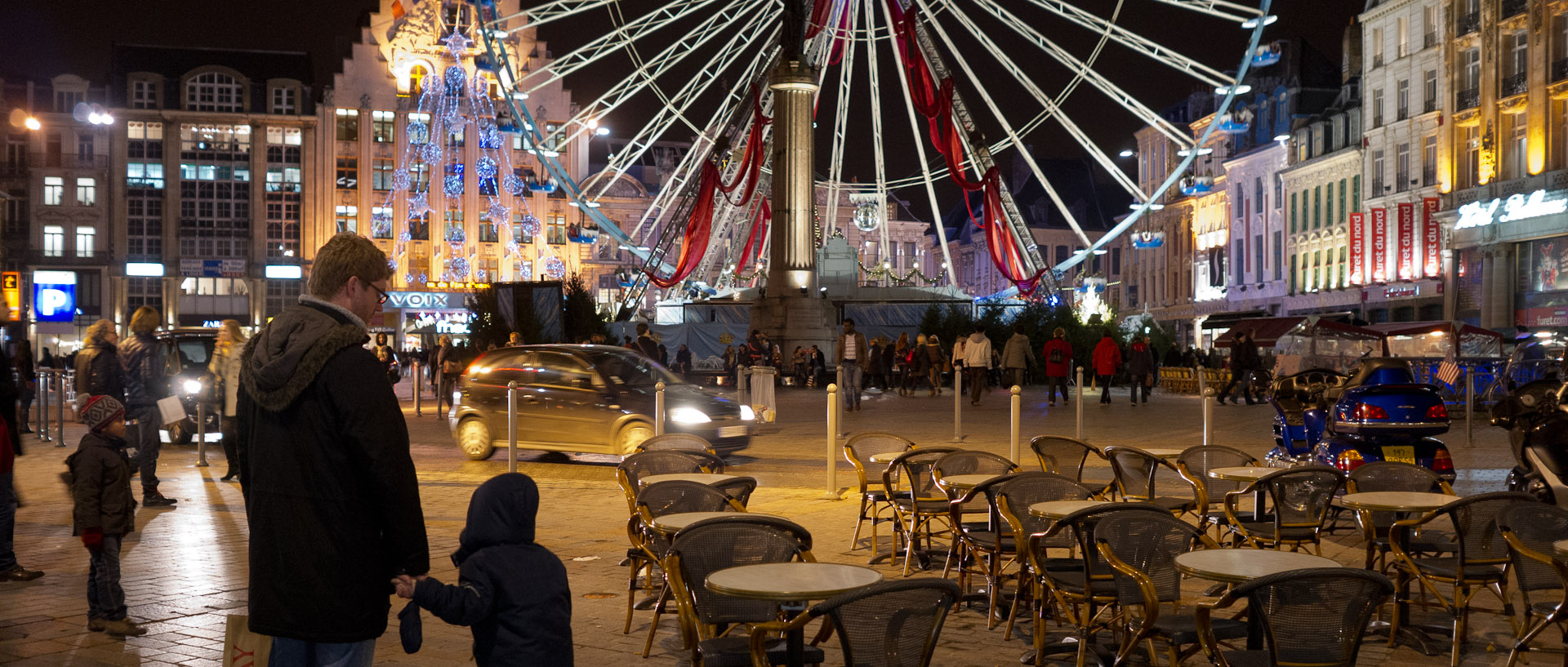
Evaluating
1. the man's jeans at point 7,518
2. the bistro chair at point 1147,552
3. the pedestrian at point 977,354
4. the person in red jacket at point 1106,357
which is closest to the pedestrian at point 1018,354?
the pedestrian at point 977,354

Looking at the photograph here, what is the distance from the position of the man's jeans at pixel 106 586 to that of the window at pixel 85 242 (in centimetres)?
6778

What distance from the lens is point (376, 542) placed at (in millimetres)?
3717

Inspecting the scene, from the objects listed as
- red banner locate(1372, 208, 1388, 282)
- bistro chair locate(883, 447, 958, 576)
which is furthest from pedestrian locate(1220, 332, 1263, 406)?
red banner locate(1372, 208, 1388, 282)

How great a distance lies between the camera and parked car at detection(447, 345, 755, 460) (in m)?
14.9

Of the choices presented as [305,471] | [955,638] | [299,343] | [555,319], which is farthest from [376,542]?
[555,319]

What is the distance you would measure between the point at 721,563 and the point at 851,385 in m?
19.6

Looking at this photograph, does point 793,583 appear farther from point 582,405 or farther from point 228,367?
point 228,367

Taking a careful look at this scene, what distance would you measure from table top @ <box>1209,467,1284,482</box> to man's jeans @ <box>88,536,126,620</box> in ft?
20.3

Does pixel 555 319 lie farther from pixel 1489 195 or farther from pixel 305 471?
pixel 1489 195

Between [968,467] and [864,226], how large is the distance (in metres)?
37.2

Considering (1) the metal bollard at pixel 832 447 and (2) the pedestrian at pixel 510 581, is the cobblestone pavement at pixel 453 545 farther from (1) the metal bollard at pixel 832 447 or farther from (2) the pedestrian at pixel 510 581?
(2) the pedestrian at pixel 510 581

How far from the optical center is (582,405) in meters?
15.0

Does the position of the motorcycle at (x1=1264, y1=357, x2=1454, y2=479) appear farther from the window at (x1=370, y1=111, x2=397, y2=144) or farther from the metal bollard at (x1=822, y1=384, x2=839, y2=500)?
the window at (x1=370, y1=111, x2=397, y2=144)

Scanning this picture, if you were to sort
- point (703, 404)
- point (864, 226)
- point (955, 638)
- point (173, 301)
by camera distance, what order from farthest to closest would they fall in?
1. point (173, 301)
2. point (864, 226)
3. point (703, 404)
4. point (955, 638)
